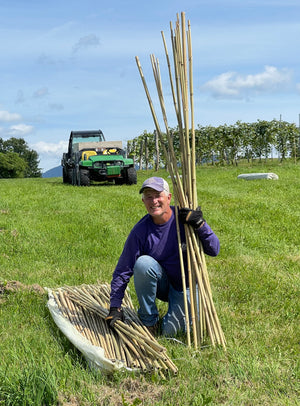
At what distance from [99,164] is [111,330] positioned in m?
10.9

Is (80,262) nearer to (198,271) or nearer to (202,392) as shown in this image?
(198,271)

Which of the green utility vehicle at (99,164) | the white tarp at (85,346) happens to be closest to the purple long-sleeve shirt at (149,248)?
the white tarp at (85,346)

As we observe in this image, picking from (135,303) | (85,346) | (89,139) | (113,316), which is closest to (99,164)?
(89,139)

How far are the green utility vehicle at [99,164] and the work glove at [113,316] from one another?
10659mm

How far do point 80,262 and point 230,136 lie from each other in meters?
24.1

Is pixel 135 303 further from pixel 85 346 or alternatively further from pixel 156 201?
pixel 156 201

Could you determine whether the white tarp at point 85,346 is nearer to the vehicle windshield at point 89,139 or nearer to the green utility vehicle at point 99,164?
the green utility vehicle at point 99,164

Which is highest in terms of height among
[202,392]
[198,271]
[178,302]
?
[198,271]

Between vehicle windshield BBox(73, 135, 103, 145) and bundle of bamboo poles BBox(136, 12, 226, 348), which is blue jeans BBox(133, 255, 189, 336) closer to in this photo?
bundle of bamboo poles BBox(136, 12, 226, 348)

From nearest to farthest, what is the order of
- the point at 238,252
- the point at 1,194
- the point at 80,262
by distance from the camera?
the point at 80,262
the point at 238,252
the point at 1,194

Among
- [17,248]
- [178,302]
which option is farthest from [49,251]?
[178,302]

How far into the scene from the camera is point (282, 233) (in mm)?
6387

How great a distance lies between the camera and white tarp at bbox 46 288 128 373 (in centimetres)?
259

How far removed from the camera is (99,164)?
13.8m
